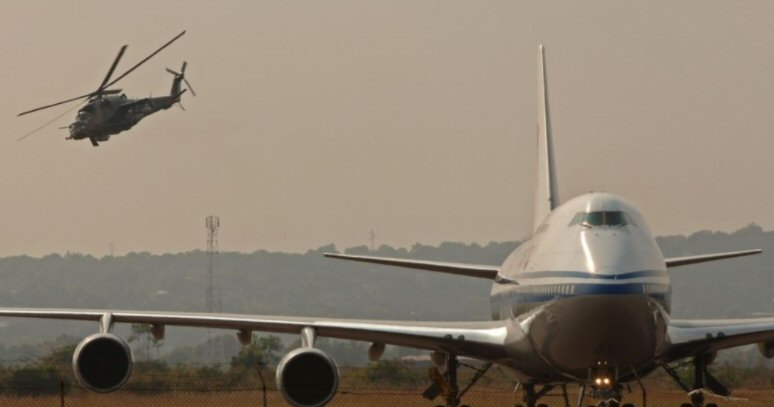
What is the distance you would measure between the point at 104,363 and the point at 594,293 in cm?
873

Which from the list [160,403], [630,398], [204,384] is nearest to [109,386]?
[160,403]

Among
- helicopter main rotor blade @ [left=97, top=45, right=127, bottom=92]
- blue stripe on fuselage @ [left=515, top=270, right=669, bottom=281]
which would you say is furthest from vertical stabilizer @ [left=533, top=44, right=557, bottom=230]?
helicopter main rotor blade @ [left=97, top=45, right=127, bottom=92]

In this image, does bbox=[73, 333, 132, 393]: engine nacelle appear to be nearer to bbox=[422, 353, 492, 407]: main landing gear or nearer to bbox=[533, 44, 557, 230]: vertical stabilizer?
bbox=[422, 353, 492, 407]: main landing gear

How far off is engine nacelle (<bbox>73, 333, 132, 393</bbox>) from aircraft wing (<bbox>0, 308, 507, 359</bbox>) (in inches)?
21.2

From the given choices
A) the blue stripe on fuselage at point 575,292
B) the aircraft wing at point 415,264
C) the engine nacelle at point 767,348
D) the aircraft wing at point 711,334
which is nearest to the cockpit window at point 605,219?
the blue stripe on fuselage at point 575,292

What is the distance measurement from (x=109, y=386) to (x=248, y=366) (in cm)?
1833

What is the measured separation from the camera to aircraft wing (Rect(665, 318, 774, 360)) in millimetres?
24125

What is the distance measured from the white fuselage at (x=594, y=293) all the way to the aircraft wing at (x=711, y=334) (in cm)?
79

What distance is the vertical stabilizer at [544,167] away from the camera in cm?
3491

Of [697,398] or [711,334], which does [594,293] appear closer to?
[711,334]

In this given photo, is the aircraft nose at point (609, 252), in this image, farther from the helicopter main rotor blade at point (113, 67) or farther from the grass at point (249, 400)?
the helicopter main rotor blade at point (113, 67)

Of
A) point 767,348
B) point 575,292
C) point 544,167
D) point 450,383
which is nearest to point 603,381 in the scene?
point 575,292

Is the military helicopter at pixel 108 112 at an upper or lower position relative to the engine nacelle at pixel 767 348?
upper

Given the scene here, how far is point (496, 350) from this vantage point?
84.3ft
